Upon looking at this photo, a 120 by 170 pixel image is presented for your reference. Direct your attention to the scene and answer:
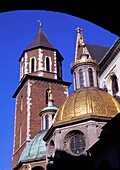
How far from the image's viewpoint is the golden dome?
1813cm

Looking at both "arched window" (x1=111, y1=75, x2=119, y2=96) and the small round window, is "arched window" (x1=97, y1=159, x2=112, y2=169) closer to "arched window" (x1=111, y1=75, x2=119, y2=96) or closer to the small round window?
the small round window

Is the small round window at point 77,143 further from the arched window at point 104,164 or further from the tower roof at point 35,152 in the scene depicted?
the tower roof at point 35,152

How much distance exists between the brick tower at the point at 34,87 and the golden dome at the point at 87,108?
36.8 ft

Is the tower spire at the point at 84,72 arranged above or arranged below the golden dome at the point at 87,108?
above

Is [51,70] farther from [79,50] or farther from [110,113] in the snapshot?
[110,113]

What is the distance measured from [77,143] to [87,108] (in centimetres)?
197

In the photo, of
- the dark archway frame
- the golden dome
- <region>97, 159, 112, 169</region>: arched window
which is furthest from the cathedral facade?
the dark archway frame

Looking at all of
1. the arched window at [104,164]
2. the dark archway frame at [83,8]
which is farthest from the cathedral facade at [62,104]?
the dark archway frame at [83,8]

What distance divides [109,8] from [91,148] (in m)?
14.3

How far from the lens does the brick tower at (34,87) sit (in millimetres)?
30766

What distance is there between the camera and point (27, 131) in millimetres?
29625

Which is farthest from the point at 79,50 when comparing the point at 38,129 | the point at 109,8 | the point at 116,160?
the point at 109,8

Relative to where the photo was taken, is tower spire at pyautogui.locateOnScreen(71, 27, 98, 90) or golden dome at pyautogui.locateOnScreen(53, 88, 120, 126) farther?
tower spire at pyautogui.locateOnScreen(71, 27, 98, 90)

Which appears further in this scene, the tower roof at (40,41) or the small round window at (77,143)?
the tower roof at (40,41)
